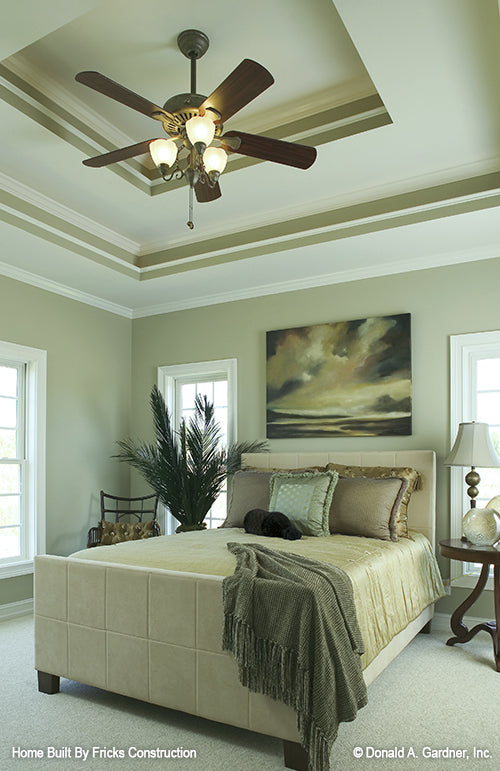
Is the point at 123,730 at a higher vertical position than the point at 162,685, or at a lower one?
lower

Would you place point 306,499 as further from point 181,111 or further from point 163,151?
point 181,111

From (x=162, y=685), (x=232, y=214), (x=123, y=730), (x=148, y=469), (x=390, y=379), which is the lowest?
(x=123, y=730)

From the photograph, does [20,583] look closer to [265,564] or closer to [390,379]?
[265,564]

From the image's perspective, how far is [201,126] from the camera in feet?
8.17

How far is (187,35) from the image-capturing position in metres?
2.84

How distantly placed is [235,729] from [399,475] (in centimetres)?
200

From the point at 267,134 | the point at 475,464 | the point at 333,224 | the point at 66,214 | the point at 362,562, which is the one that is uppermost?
the point at 267,134

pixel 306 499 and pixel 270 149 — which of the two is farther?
pixel 306 499

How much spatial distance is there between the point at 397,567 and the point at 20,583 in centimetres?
291

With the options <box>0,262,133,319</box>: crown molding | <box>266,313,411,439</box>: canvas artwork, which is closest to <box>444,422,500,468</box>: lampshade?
<box>266,313,411,439</box>: canvas artwork

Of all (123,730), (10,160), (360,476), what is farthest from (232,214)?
(123,730)

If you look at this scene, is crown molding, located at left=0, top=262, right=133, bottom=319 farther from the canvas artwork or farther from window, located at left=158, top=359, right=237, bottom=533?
the canvas artwork

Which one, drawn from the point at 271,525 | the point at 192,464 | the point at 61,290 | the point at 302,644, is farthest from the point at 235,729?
the point at 61,290

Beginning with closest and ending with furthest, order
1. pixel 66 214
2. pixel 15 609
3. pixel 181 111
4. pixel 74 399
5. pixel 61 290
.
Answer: pixel 181 111, pixel 66 214, pixel 15 609, pixel 61 290, pixel 74 399
